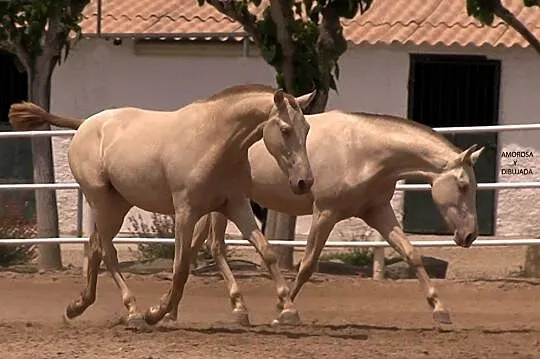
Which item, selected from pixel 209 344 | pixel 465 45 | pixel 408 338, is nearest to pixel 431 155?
pixel 408 338

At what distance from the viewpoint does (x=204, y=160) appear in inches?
312

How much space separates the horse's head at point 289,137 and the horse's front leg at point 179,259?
70 cm

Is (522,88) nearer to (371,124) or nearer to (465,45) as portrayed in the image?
(465,45)

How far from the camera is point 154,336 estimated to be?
25.6ft

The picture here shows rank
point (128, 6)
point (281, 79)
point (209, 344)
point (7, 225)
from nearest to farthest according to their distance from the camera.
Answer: point (209, 344) → point (281, 79) → point (7, 225) → point (128, 6)

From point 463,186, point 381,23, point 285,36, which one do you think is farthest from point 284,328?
point 381,23

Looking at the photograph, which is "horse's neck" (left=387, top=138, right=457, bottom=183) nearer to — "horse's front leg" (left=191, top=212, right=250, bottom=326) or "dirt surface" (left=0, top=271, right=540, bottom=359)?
"dirt surface" (left=0, top=271, right=540, bottom=359)

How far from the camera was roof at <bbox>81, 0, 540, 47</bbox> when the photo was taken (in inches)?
624

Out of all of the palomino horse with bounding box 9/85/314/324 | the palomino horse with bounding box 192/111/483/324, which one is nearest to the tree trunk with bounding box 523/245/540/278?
the palomino horse with bounding box 192/111/483/324

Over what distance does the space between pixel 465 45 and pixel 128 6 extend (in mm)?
4835

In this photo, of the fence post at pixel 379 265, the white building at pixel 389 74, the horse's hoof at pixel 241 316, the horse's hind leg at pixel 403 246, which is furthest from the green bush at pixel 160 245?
the horse's hoof at pixel 241 316

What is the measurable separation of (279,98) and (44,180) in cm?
586

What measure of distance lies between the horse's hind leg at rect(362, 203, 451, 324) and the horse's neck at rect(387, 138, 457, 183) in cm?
34

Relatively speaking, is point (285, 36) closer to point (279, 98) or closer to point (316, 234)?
point (316, 234)
